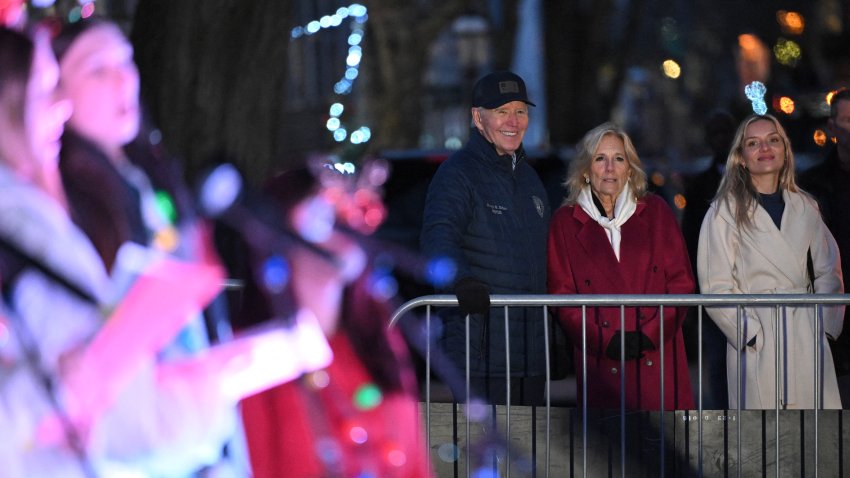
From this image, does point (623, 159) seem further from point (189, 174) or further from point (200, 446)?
point (200, 446)

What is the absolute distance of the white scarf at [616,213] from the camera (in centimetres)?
604

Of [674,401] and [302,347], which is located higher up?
[302,347]

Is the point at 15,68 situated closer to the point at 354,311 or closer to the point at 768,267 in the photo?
the point at 354,311

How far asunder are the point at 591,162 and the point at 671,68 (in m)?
26.9

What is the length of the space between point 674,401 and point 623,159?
3.45 feet

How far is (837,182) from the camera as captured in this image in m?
6.84

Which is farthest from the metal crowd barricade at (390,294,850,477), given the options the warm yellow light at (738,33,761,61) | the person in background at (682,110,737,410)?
the warm yellow light at (738,33,761,61)

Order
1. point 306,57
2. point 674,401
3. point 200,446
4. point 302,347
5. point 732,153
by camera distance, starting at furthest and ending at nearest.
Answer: point 306,57 < point 732,153 < point 674,401 < point 302,347 < point 200,446

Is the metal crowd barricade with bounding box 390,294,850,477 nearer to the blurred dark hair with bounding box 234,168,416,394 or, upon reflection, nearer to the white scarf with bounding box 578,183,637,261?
the white scarf with bounding box 578,183,637,261

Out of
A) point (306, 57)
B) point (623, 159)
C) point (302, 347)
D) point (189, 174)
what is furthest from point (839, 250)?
point (306, 57)

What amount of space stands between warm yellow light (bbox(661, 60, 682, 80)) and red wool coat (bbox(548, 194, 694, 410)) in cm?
2599

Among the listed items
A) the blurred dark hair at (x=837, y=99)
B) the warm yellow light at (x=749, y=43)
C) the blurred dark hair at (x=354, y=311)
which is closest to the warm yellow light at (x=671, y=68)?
the warm yellow light at (x=749, y=43)

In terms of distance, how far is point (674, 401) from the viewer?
19.5 ft

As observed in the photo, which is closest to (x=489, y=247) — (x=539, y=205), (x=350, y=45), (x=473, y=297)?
(x=539, y=205)
